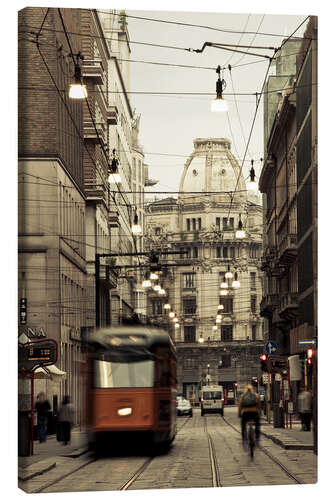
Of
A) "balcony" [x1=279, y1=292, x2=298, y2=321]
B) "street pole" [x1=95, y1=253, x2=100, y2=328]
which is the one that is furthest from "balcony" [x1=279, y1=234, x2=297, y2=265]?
"street pole" [x1=95, y1=253, x2=100, y2=328]

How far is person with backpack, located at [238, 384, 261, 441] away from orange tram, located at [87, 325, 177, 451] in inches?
60.1

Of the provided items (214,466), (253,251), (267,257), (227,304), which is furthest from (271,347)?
(214,466)

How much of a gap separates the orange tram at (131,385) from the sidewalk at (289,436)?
2139 millimetres

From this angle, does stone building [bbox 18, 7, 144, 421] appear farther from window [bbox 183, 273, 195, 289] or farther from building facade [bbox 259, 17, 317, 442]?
building facade [bbox 259, 17, 317, 442]

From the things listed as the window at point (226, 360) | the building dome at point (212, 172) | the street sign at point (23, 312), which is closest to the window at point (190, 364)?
the window at point (226, 360)

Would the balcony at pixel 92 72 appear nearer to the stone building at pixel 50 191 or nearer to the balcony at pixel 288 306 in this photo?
the stone building at pixel 50 191

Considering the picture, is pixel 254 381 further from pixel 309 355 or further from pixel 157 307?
pixel 157 307

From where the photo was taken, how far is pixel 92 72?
932 inches

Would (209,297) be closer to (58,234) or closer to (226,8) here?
(58,234)

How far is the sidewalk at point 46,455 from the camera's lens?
2198 centimetres

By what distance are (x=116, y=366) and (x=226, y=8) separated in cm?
656

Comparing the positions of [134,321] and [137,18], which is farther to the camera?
[134,321]
